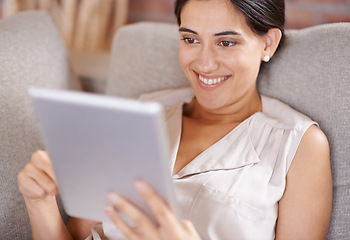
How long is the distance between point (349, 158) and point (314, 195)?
178 mm

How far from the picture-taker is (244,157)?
1111 millimetres

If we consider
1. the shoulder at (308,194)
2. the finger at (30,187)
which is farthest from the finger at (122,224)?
the shoulder at (308,194)

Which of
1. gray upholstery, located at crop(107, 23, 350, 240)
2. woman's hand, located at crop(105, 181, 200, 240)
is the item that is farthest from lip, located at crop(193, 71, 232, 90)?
woman's hand, located at crop(105, 181, 200, 240)

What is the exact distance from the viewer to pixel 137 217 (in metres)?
0.77

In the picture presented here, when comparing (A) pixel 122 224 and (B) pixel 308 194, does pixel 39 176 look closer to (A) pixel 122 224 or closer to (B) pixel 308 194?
(A) pixel 122 224

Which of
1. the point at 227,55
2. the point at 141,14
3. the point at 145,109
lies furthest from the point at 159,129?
the point at 141,14

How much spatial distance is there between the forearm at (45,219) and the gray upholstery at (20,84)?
0.14 m

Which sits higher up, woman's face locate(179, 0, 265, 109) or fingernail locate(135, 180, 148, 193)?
woman's face locate(179, 0, 265, 109)

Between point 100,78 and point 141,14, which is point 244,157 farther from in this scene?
point 141,14

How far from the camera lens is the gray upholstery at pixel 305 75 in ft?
3.69

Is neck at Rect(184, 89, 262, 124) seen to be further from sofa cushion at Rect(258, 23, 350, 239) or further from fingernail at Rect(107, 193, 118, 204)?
fingernail at Rect(107, 193, 118, 204)

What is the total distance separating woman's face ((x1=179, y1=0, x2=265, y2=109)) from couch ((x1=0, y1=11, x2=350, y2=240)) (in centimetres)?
15

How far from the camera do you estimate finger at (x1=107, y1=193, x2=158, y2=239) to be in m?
0.77

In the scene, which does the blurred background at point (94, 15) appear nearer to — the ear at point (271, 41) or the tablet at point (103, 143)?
the ear at point (271, 41)
